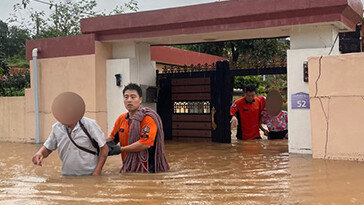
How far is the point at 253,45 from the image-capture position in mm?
19219

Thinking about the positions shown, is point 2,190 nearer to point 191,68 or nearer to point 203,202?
point 203,202

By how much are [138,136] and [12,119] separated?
7548 mm

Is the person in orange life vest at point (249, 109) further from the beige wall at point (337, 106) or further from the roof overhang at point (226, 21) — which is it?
the beige wall at point (337, 106)

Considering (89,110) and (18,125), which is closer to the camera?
(89,110)

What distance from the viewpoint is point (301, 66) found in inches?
335

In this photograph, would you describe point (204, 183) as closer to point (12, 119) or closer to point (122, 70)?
point (122, 70)

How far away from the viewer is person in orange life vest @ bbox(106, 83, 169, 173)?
5.29 meters

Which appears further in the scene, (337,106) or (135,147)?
(337,106)

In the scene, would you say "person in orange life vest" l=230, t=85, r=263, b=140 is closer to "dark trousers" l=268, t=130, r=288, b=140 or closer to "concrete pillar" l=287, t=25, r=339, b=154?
"dark trousers" l=268, t=130, r=288, b=140

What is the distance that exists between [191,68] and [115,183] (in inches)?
251

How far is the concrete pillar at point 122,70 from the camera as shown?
1020cm

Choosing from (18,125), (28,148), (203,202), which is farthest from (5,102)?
(203,202)

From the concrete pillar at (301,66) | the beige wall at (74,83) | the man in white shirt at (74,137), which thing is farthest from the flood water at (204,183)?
the beige wall at (74,83)

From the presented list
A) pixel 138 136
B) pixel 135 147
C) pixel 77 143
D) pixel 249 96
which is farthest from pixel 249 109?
pixel 77 143
